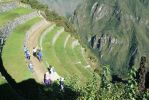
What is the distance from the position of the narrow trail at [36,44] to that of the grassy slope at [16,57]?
157 cm

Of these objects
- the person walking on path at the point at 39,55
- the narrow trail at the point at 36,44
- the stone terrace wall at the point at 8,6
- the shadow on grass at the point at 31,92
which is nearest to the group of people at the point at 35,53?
the person walking on path at the point at 39,55

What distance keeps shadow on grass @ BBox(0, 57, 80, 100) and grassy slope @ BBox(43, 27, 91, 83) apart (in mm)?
11729

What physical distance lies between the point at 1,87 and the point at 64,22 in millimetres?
47196

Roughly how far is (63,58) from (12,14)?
1447 centimetres

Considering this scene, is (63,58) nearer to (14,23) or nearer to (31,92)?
(14,23)

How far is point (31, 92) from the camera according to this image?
39.1 metres

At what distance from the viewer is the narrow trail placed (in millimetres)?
47106

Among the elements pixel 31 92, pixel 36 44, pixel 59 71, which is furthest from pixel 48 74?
pixel 36 44

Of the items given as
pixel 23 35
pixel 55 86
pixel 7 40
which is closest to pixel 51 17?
pixel 23 35

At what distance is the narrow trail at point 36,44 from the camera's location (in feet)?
155

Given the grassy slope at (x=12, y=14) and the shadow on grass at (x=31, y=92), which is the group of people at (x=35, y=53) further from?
the grassy slope at (x=12, y=14)

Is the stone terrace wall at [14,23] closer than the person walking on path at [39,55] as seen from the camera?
No

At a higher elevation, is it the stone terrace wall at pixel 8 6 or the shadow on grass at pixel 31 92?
the shadow on grass at pixel 31 92

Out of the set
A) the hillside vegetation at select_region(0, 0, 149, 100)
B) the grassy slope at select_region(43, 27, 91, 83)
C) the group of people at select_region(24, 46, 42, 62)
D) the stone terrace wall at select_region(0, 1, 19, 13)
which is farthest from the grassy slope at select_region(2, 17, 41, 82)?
the stone terrace wall at select_region(0, 1, 19, 13)
